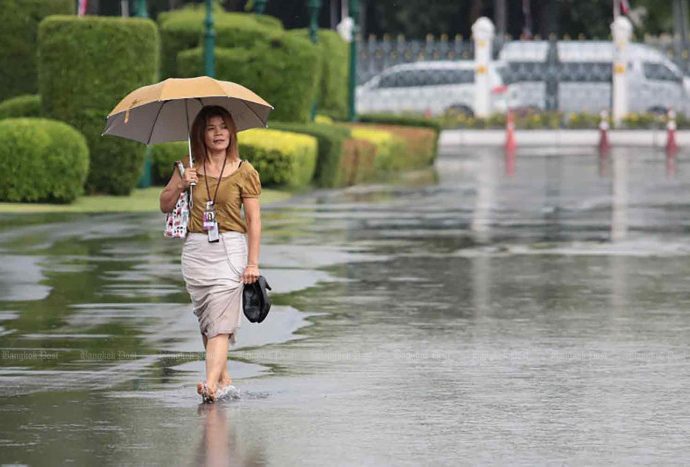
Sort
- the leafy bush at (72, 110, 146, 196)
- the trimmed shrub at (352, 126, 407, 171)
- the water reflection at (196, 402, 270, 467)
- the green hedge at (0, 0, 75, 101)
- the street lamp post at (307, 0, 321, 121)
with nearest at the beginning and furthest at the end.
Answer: the water reflection at (196, 402, 270, 467) → the leafy bush at (72, 110, 146, 196) → the green hedge at (0, 0, 75, 101) → the trimmed shrub at (352, 126, 407, 171) → the street lamp post at (307, 0, 321, 121)

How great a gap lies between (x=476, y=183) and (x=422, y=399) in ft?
72.5

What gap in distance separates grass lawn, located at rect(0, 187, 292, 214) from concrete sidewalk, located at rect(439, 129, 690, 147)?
27.0 metres

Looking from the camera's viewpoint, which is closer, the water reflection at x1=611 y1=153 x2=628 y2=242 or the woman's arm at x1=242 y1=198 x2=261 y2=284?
the woman's arm at x1=242 y1=198 x2=261 y2=284

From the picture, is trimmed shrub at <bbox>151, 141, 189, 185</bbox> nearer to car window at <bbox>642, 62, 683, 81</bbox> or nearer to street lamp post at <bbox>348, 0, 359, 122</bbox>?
street lamp post at <bbox>348, 0, 359, 122</bbox>

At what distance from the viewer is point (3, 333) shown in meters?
13.0

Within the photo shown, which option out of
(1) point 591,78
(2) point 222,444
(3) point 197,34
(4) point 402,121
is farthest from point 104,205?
(1) point 591,78

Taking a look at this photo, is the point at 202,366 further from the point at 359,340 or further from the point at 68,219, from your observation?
the point at 68,219

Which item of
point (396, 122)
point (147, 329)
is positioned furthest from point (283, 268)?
point (396, 122)

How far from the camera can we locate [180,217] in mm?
10484

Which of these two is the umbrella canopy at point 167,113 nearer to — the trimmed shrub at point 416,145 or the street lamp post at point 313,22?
the trimmed shrub at point 416,145

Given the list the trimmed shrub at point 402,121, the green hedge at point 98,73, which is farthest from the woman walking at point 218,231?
the trimmed shrub at point 402,121

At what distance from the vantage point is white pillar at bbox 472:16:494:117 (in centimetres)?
5862

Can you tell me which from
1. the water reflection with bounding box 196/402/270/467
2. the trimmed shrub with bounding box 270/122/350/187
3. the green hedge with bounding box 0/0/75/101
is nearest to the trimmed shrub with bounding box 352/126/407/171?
the trimmed shrub with bounding box 270/122/350/187

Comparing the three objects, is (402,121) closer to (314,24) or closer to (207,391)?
(314,24)
